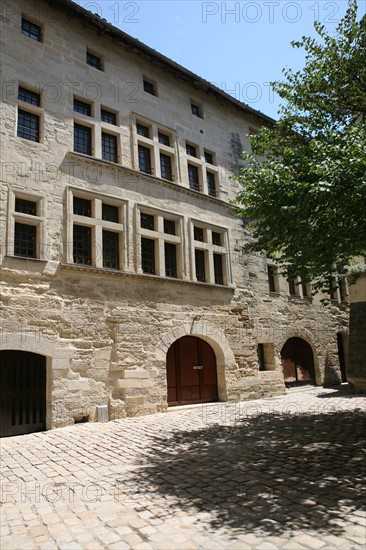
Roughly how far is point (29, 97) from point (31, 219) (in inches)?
129

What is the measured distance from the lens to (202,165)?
12.5 m

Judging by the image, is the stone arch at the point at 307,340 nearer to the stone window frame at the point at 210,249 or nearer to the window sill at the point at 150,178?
the stone window frame at the point at 210,249

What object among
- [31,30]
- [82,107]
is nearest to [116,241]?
[82,107]

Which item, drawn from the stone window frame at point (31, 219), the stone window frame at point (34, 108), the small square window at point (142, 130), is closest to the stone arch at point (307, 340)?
the small square window at point (142, 130)

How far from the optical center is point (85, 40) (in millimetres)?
10617

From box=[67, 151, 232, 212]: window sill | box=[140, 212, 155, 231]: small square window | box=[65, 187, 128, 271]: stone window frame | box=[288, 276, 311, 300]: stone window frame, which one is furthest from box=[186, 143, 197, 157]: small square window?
box=[288, 276, 311, 300]: stone window frame

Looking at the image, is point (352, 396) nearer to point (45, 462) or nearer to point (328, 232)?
point (328, 232)

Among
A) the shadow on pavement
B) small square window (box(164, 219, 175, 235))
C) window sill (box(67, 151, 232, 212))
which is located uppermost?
window sill (box(67, 151, 232, 212))

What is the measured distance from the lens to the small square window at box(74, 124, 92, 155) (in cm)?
991

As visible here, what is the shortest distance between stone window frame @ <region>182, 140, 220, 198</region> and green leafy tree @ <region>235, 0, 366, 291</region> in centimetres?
386

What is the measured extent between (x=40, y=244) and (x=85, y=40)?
20.7 ft

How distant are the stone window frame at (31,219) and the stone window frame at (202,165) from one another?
16.5 feet

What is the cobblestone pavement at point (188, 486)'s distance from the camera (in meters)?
3.16

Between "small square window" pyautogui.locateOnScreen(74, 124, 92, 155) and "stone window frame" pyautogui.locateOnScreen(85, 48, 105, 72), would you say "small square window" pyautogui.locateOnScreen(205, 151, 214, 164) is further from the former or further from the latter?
"small square window" pyautogui.locateOnScreen(74, 124, 92, 155)
